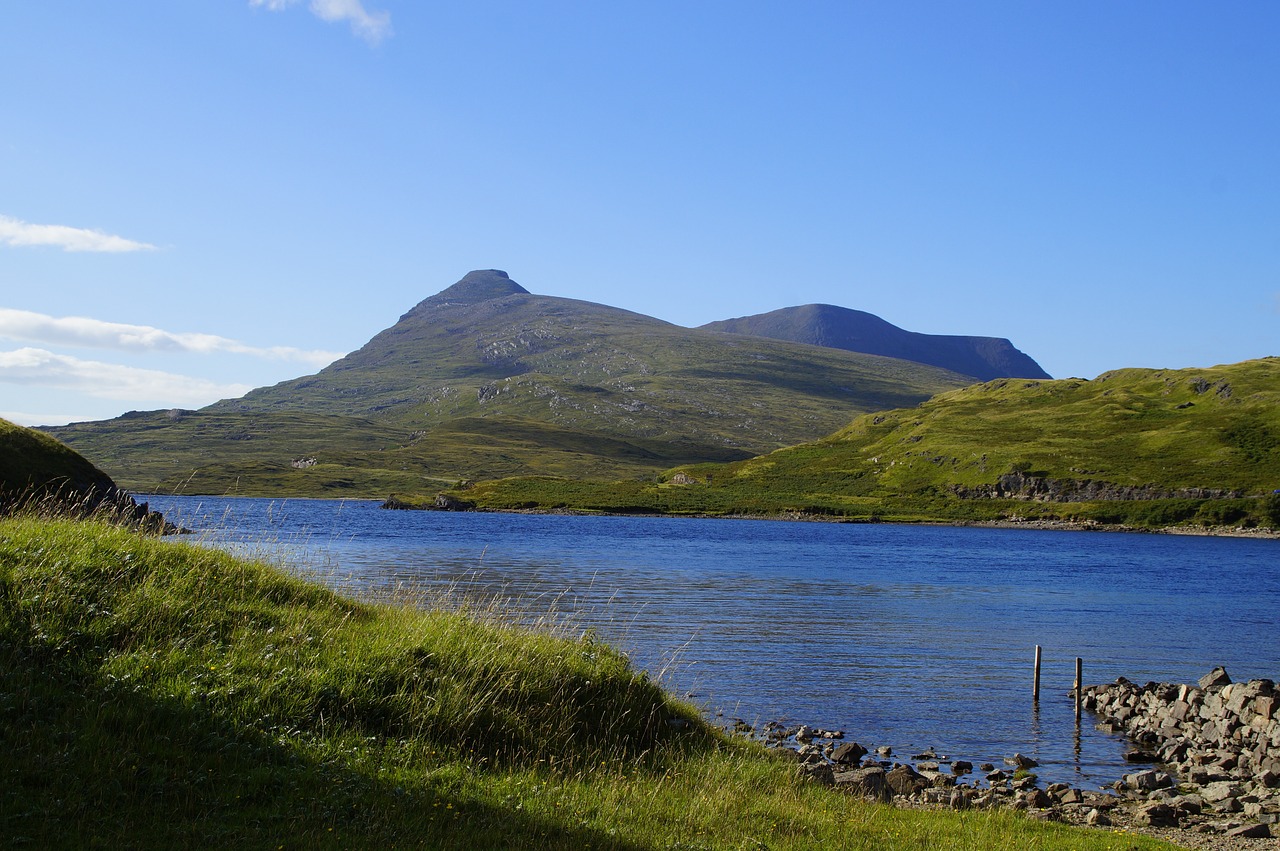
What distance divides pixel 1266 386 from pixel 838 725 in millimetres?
215569

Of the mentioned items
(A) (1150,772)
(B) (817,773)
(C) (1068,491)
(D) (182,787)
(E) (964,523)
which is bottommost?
(E) (964,523)

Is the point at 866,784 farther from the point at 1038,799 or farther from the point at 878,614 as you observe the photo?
the point at 878,614

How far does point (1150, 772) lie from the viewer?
21141mm

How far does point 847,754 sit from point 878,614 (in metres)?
28.6

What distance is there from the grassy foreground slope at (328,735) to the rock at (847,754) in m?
5.79

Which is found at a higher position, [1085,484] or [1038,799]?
[1085,484]

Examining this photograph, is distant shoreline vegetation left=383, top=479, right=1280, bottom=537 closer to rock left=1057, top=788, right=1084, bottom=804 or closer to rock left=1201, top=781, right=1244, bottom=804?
rock left=1201, top=781, right=1244, bottom=804

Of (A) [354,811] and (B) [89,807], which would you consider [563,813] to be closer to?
(A) [354,811]

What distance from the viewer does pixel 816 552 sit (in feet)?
316

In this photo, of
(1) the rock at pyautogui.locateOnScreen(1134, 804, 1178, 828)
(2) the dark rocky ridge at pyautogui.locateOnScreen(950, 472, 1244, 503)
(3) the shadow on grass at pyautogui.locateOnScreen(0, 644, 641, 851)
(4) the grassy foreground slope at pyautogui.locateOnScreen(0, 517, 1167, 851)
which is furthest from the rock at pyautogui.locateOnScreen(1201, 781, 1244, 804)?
(2) the dark rocky ridge at pyautogui.locateOnScreen(950, 472, 1244, 503)

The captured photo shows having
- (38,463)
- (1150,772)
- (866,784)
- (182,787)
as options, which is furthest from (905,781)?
(38,463)

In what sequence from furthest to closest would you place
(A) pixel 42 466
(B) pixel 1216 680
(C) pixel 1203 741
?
1. (A) pixel 42 466
2. (B) pixel 1216 680
3. (C) pixel 1203 741

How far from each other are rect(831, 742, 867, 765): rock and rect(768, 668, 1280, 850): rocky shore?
0.03m

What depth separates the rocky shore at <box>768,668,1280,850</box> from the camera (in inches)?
674
